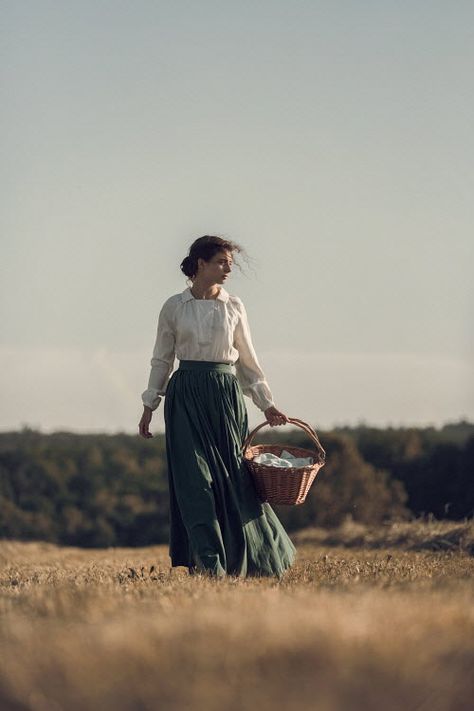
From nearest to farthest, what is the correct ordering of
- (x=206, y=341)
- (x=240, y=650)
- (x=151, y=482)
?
(x=240, y=650)
(x=206, y=341)
(x=151, y=482)

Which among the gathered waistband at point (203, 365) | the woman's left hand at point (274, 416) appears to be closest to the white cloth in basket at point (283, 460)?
the woman's left hand at point (274, 416)

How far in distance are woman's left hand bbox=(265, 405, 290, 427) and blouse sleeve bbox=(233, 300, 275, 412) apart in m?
0.04

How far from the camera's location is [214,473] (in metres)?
6.96

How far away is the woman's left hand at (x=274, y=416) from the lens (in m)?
7.09

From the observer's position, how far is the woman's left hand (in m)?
7.09

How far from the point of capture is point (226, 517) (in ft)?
22.7

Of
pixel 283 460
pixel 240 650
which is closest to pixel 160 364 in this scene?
pixel 283 460

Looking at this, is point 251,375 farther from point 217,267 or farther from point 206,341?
point 217,267

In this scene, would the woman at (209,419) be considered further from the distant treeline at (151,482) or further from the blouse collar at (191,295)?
the distant treeline at (151,482)

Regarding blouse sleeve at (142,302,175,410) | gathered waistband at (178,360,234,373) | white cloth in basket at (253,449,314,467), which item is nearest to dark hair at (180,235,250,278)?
blouse sleeve at (142,302,175,410)

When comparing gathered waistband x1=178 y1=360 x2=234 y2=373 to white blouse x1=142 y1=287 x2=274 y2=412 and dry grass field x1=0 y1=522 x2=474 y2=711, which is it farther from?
dry grass field x1=0 y1=522 x2=474 y2=711

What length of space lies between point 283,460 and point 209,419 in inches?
22.2

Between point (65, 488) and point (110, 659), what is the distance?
87.0 ft

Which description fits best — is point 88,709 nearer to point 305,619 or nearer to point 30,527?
point 305,619
